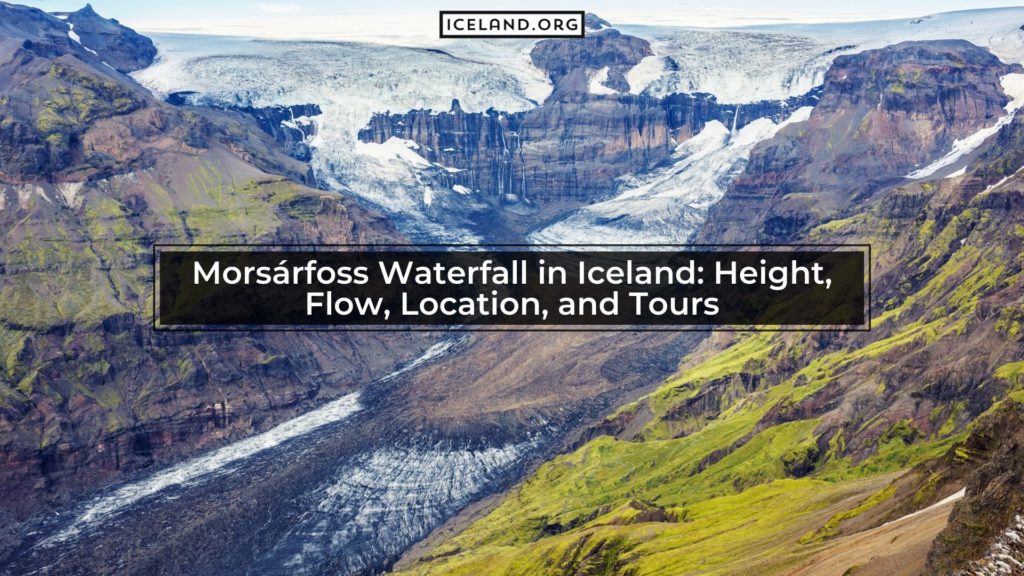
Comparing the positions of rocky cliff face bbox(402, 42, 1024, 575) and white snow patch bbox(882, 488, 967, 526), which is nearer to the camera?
white snow patch bbox(882, 488, 967, 526)

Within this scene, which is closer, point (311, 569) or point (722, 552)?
point (722, 552)

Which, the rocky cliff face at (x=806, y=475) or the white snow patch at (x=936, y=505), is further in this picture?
the rocky cliff face at (x=806, y=475)

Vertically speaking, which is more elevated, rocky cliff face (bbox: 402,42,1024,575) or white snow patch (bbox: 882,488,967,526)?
white snow patch (bbox: 882,488,967,526)

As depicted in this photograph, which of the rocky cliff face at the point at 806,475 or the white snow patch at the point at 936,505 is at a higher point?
the white snow patch at the point at 936,505

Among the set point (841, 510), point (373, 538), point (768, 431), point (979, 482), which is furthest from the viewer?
point (373, 538)

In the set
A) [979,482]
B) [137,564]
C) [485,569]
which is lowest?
[137,564]

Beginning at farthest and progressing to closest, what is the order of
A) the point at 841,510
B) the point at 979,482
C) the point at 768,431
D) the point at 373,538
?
the point at 373,538 < the point at 768,431 < the point at 841,510 < the point at 979,482

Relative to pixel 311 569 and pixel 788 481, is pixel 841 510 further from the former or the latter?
pixel 311 569

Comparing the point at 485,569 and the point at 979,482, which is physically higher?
the point at 979,482

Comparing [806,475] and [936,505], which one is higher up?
[936,505]

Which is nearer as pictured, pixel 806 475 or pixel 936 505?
pixel 936 505

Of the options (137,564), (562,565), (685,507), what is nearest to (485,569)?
(562,565)
